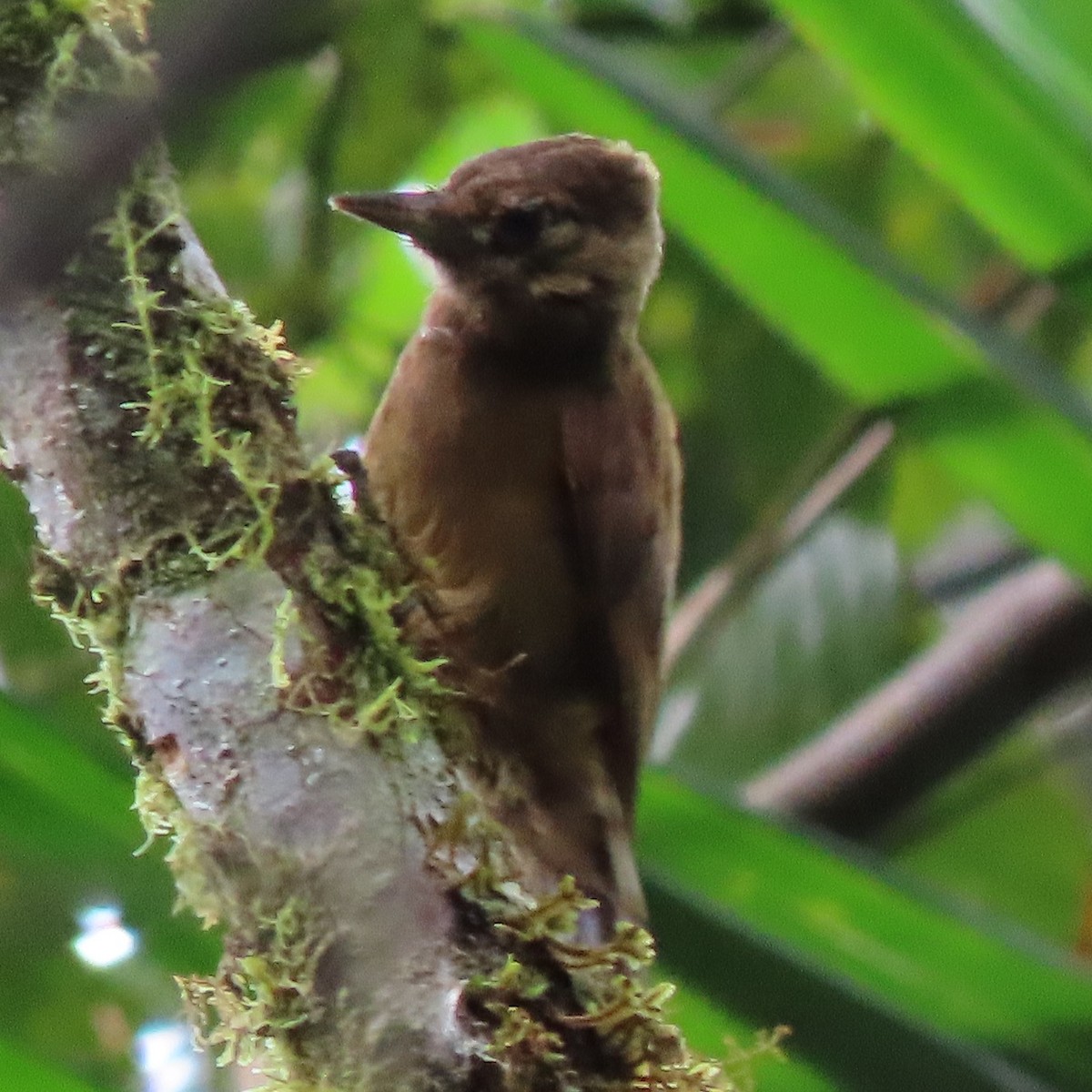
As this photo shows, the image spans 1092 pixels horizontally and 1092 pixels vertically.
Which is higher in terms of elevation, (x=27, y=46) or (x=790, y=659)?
(x=27, y=46)

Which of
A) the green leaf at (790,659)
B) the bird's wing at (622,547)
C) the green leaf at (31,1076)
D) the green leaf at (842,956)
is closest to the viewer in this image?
the green leaf at (31,1076)

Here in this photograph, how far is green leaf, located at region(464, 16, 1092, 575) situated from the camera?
2260 millimetres

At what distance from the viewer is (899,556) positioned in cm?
321

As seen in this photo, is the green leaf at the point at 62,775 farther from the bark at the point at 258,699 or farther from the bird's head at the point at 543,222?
the bird's head at the point at 543,222

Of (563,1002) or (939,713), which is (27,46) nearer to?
(563,1002)

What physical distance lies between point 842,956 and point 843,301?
932 millimetres

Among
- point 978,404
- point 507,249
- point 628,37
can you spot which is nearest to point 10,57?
point 507,249

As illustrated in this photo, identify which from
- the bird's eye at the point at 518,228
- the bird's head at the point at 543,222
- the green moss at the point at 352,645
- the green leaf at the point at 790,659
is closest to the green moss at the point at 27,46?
the green moss at the point at 352,645

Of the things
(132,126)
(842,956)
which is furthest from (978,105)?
(132,126)

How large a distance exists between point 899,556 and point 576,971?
2.08 metres

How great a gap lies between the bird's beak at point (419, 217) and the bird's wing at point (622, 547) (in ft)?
0.93

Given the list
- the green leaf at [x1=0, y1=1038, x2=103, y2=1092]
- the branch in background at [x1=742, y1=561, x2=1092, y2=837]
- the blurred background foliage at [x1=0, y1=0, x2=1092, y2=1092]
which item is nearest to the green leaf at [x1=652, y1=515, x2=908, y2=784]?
the blurred background foliage at [x1=0, y1=0, x2=1092, y2=1092]

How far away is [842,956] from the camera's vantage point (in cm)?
222

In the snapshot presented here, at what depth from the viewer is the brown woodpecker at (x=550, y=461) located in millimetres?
2117
